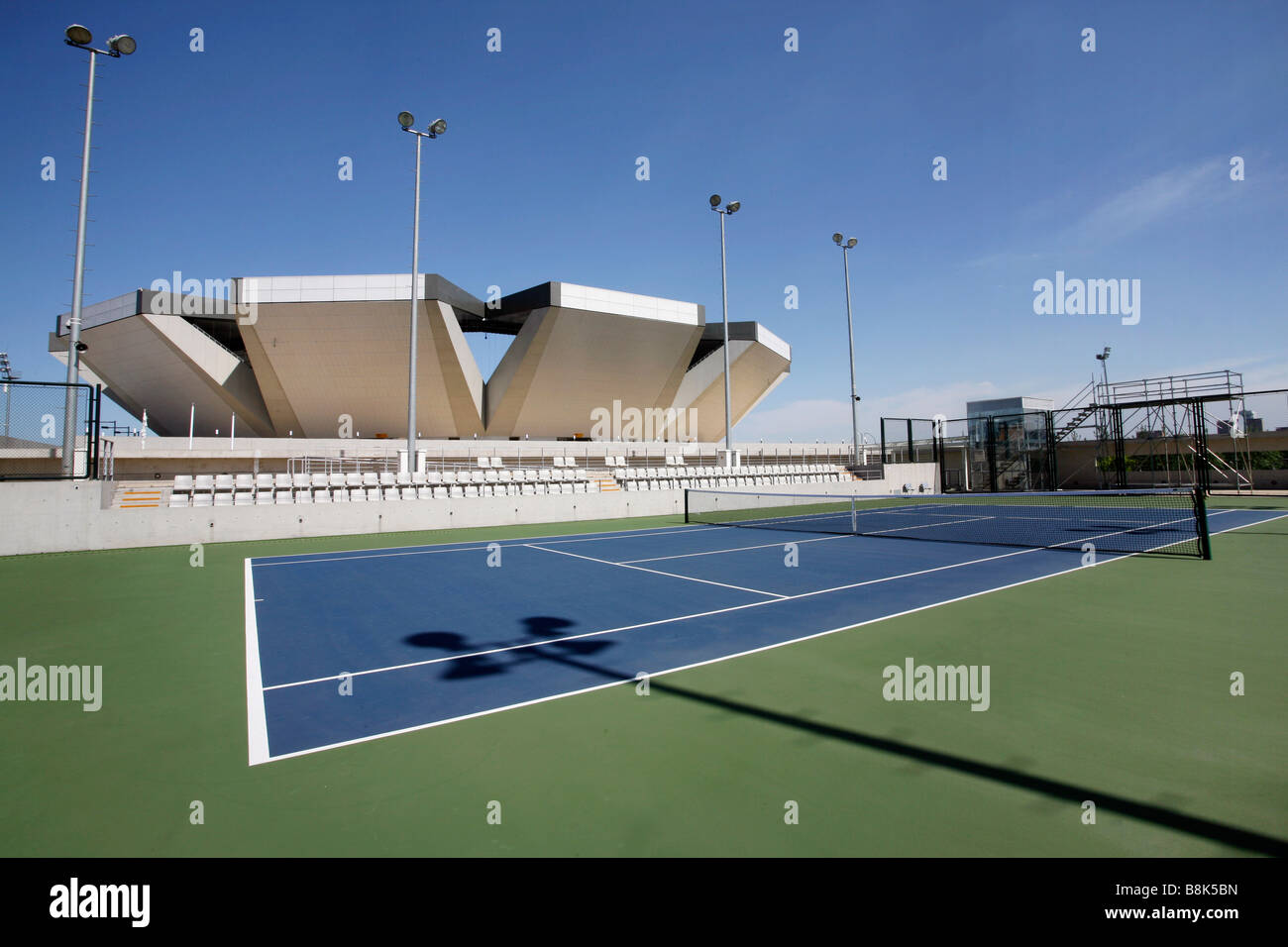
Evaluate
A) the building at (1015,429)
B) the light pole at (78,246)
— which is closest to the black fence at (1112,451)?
the building at (1015,429)

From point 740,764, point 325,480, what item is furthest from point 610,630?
point 325,480

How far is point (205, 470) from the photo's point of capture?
2911 cm

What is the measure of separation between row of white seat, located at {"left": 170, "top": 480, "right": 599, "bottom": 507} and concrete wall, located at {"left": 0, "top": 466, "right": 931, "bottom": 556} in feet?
1.54

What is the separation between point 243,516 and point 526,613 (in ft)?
46.8

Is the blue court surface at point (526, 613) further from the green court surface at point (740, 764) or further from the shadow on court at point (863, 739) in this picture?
the green court surface at point (740, 764)

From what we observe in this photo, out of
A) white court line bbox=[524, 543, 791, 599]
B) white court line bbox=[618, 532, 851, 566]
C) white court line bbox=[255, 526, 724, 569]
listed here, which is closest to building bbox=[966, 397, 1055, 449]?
white court line bbox=[618, 532, 851, 566]

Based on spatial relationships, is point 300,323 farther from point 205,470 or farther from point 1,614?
point 1,614

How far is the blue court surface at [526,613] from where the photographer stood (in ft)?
16.7

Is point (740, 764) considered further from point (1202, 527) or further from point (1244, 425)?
point (1244, 425)

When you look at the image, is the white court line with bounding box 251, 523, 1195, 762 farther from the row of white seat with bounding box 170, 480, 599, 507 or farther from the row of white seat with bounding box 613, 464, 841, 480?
the row of white seat with bounding box 613, 464, 841, 480

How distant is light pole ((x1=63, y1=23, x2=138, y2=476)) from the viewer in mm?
14672

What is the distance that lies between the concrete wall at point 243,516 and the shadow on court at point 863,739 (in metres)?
14.0

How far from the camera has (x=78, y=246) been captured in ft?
49.4
